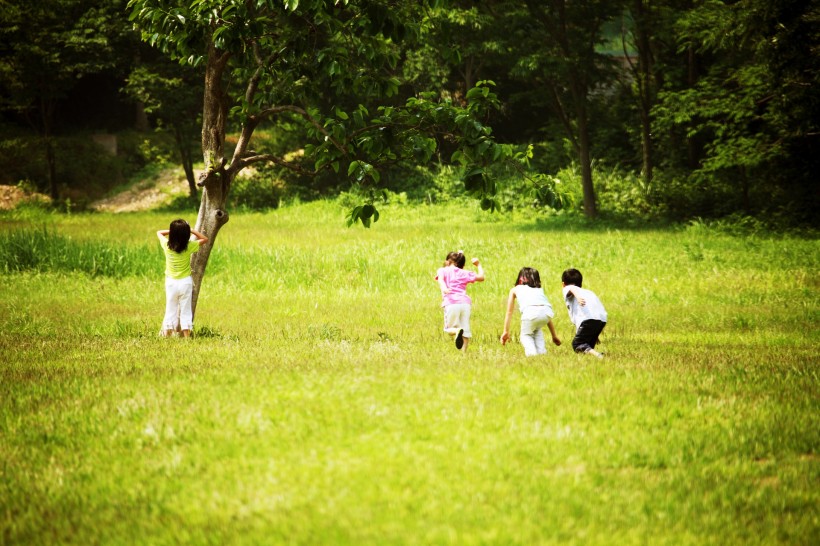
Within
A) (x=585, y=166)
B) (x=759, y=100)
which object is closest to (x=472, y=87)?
(x=585, y=166)

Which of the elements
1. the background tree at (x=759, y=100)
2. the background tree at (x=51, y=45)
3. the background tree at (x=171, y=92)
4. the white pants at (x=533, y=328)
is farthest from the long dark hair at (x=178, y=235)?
the background tree at (x=51, y=45)

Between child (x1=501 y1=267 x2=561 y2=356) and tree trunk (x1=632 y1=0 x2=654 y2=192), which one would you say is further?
tree trunk (x1=632 y1=0 x2=654 y2=192)

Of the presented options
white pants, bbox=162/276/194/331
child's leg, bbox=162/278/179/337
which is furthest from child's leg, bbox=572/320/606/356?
child's leg, bbox=162/278/179/337

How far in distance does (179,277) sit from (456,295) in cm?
402

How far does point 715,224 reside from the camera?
28906 mm

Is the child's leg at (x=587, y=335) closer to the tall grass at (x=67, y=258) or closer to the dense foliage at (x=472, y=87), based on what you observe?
the dense foliage at (x=472, y=87)

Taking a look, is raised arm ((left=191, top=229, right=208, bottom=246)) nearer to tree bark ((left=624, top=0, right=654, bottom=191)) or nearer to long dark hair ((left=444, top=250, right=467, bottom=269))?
long dark hair ((left=444, top=250, right=467, bottom=269))

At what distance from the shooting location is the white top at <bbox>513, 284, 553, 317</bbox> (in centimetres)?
1038

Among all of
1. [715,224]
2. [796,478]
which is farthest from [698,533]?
[715,224]

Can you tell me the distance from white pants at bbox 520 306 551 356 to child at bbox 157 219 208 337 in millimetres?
4921

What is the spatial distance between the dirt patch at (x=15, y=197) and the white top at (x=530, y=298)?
112 ft

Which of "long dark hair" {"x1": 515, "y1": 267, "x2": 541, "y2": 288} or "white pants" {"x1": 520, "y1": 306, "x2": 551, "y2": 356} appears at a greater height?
"long dark hair" {"x1": 515, "y1": 267, "x2": 541, "y2": 288}

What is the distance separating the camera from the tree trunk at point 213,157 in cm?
1204

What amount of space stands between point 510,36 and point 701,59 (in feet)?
27.6
